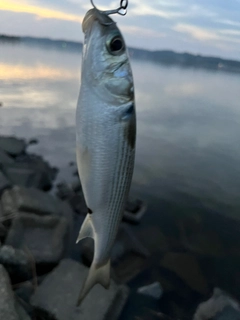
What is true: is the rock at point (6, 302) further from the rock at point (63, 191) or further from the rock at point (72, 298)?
the rock at point (63, 191)

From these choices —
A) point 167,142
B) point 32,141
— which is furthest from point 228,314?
point 167,142

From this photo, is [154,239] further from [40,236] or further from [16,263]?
[16,263]

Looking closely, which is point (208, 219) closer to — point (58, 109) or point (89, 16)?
point (89, 16)

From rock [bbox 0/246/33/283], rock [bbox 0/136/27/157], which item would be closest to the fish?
rock [bbox 0/246/33/283]

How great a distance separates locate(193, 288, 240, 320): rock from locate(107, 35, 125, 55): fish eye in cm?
624

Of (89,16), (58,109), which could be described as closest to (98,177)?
(89,16)

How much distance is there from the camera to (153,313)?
701 centimetres

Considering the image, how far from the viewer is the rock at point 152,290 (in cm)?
760

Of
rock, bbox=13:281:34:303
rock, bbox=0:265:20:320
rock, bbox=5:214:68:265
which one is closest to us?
rock, bbox=0:265:20:320

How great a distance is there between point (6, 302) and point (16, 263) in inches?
69.3

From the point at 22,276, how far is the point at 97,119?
5.47m

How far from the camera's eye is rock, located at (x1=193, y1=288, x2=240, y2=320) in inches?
249

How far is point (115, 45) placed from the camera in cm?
211

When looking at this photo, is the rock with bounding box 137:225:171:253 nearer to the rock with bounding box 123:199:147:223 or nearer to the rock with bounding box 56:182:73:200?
the rock with bounding box 123:199:147:223
